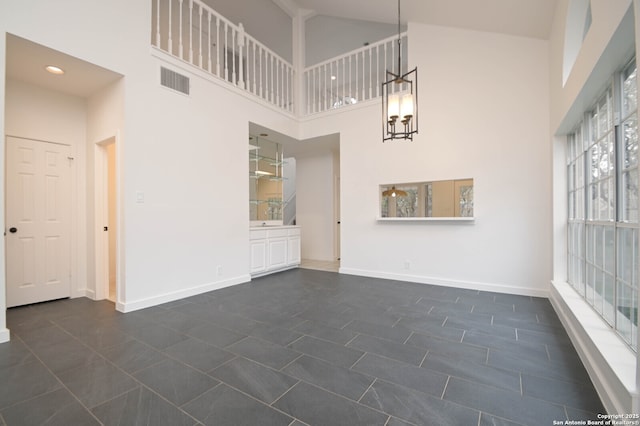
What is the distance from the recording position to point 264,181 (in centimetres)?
563

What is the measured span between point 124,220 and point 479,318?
13.2 ft

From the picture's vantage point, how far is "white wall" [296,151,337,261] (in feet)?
22.6

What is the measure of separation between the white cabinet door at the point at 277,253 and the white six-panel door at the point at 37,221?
2851mm

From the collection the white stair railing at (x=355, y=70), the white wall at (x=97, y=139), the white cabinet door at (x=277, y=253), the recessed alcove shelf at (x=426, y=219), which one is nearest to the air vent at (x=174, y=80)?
the white wall at (x=97, y=139)

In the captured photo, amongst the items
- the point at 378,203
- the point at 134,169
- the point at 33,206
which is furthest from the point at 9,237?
the point at 378,203

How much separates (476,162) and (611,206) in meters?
2.19

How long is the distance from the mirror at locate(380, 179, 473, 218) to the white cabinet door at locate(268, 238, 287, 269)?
1946 millimetres

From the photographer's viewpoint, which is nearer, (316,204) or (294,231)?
(294,231)

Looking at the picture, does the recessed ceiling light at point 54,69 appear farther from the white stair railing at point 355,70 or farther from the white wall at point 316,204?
the white wall at point 316,204

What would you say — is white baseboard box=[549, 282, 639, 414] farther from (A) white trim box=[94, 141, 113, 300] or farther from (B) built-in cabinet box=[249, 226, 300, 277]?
(A) white trim box=[94, 141, 113, 300]

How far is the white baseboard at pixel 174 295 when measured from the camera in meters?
3.24

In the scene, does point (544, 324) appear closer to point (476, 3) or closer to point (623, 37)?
point (623, 37)

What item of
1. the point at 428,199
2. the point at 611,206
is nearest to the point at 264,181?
the point at 428,199

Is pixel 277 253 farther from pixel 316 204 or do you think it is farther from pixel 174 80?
pixel 174 80
